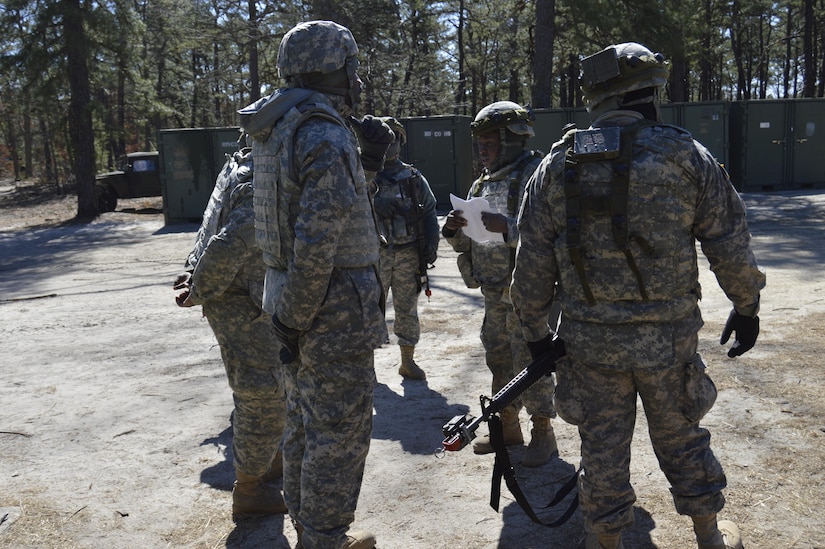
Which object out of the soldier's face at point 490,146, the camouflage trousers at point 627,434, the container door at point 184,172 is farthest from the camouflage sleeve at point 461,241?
the container door at point 184,172

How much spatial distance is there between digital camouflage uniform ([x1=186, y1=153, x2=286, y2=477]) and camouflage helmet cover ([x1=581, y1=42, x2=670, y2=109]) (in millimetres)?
1509

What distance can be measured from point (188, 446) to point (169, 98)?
1197 inches

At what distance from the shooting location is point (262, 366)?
11.2ft

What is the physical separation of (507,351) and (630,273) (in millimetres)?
1642

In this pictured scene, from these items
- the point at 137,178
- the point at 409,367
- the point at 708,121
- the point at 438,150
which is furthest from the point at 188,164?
the point at 409,367

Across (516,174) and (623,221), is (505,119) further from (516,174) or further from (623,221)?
(623,221)

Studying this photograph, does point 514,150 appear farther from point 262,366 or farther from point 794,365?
point 794,365

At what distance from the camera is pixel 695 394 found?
2.71 m

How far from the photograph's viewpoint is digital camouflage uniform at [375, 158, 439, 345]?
5.70 meters

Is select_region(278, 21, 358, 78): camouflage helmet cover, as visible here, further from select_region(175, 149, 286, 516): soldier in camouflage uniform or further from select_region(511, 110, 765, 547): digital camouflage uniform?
select_region(511, 110, 765, 547): digital camouflage uniform

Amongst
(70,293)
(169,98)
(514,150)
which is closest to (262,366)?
(514,150)

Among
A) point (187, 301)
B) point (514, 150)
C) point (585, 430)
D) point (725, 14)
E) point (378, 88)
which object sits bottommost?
point (585, 430)

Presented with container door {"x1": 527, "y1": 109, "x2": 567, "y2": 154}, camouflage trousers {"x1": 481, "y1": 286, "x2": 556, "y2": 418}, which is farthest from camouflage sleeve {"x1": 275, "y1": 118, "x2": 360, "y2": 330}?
container door {"x1": 527, "y1": 109, "x2": 567, "y2": 154}

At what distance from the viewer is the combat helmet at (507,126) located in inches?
157
